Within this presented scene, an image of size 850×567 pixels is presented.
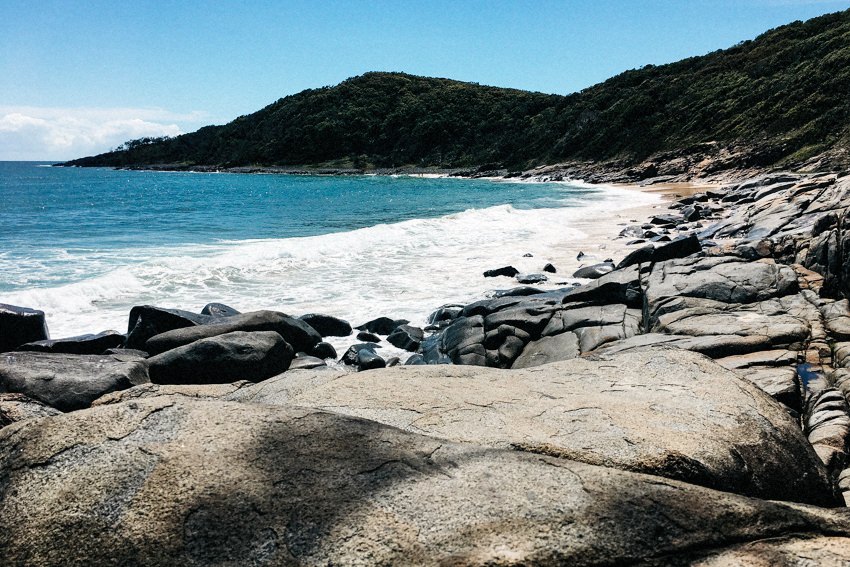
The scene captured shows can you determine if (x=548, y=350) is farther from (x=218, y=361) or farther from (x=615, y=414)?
(x=615, y=414)

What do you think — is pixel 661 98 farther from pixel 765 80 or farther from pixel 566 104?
pixel 566 104

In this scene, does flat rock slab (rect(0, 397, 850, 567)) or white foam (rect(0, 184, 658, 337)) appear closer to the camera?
flat rock slab (rect(0, 397, 850, 567))

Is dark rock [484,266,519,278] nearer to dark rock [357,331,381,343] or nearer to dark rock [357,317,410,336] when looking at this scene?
dark rock [357,317,410,336]

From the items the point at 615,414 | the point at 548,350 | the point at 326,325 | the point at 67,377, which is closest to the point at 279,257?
the point at 326,325

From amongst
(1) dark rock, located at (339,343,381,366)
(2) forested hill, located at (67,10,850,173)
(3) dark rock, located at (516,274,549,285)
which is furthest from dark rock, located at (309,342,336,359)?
(2) forested hill, located at (67,10,850,173)

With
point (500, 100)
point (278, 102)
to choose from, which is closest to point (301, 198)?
point (500, 100)

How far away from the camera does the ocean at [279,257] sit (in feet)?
45.9

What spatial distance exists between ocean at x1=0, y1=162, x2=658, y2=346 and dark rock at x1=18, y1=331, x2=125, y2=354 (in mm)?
1864

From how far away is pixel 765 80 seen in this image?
57969mm

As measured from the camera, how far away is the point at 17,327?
403 inches

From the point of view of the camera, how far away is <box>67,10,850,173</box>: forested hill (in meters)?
50.1

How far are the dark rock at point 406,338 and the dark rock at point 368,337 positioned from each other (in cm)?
23

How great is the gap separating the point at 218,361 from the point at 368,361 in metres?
2.72

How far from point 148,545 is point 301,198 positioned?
158 feet
